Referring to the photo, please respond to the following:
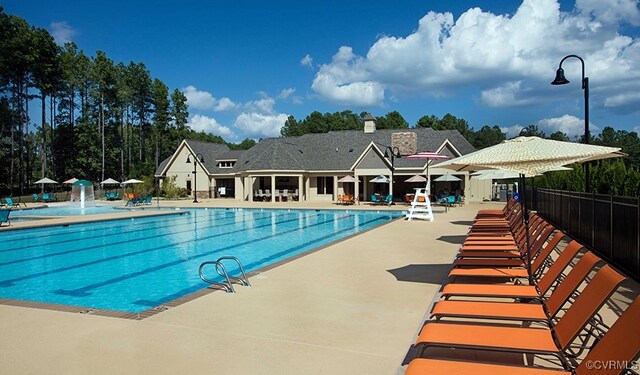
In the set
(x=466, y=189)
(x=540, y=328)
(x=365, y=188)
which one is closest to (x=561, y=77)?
(x=540, y=328)

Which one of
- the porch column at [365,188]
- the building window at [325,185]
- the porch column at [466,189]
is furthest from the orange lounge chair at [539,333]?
the building window at [325,185]

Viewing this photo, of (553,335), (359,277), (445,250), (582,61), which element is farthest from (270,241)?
(553,335)

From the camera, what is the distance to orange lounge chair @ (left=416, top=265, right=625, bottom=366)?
326cm

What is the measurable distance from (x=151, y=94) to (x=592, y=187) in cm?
5921

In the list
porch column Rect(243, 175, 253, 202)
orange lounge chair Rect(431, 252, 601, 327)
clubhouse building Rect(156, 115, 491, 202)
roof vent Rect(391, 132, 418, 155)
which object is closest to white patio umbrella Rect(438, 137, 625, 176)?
orange lounge chair Rect(431, 252, 601, 327)

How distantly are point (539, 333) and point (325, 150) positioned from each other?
124ft

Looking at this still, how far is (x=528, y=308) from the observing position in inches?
169

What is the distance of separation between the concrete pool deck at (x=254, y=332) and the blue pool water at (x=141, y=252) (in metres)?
2.55

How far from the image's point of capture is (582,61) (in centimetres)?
1497

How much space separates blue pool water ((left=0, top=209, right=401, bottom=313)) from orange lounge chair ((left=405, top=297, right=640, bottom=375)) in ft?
22.1

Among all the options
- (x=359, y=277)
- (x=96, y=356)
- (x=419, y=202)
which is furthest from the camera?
(x=419, y=202)

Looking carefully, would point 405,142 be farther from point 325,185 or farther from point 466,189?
point 466,189

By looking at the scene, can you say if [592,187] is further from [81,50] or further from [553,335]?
[81,50]

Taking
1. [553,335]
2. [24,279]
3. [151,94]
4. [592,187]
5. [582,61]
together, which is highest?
[151,94]
